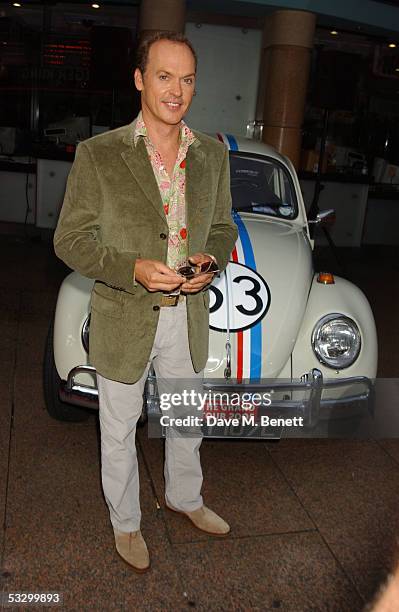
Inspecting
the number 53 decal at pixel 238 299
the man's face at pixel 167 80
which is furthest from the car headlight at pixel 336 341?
the man's face at pixel 167 80

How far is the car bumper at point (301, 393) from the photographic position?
296 centimetres

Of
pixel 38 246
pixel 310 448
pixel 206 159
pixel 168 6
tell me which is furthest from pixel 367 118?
pixel 206 159

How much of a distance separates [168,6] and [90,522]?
25.6 feet

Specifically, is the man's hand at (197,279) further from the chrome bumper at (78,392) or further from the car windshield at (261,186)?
the car windshield at (261,186)

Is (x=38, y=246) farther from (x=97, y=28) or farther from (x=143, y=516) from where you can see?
(x=143, y=516)

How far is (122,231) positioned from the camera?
220cm

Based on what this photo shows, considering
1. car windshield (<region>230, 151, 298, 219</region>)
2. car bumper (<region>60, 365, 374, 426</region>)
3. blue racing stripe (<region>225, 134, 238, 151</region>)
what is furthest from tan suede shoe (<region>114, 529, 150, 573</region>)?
blue racing stripe (<region>225, 134, 238, 151</region>)

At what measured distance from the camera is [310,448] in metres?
3.59

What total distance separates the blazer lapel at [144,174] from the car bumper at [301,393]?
3.31ft

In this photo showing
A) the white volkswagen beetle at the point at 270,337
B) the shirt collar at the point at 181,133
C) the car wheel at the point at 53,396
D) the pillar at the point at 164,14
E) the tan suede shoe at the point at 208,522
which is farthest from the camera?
the pillar at the point at 164,14

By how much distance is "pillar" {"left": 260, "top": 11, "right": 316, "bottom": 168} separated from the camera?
9.07 meters

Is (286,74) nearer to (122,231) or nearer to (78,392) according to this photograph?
(78,392)

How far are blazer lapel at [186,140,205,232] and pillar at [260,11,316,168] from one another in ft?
24.3

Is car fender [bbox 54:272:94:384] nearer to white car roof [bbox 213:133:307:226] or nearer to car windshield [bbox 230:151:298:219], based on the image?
car windshield [bbox 230:151:298:219]
